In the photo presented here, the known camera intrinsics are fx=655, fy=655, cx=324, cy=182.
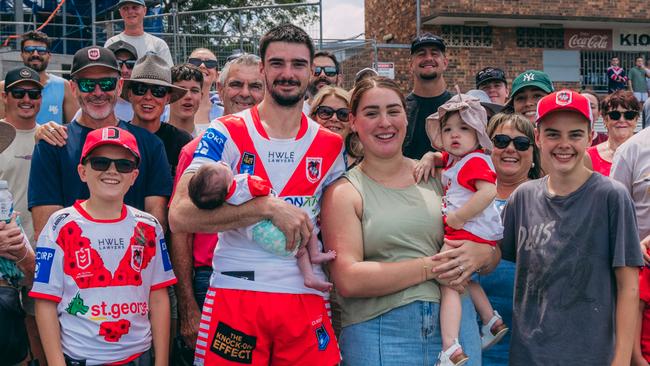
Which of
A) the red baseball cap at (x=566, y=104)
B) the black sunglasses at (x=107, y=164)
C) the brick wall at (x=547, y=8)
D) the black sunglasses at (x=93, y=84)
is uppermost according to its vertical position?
the brick wall at (x=547, y=8)

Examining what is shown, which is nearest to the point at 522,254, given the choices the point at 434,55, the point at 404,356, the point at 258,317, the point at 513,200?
the point at 513,200

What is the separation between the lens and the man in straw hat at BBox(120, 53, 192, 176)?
5062mm

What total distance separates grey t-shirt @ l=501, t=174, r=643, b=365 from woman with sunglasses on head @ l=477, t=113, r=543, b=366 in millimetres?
517

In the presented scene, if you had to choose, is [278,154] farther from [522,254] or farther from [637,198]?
[637,198]

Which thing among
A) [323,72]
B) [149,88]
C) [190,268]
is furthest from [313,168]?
[323,72]

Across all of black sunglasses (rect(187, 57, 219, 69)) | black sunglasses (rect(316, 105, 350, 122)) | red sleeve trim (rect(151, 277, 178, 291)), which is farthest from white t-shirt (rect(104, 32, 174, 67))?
red sleeve trim (rect(151, 277, 178, 291))

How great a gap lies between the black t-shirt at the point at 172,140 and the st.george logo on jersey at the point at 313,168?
1593 mm

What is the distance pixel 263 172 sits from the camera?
3.72 meters

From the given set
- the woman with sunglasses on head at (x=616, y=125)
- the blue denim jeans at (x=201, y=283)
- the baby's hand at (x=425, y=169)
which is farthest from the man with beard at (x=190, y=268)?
the woman with sunglasses on head at (x=616, y=125)

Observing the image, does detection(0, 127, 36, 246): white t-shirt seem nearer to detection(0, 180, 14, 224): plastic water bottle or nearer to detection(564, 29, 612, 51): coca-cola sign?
detection(0, 180, 14, 224): plastic water bottle

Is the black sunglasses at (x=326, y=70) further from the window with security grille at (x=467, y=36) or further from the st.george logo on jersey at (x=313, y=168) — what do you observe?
the window with security grille at (x=467, y=36)

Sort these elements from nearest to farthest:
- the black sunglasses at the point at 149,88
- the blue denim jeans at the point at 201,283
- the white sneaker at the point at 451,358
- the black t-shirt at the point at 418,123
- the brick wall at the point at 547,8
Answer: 1. the white sneaker at the point at 451,358
2. the blue denim jeans at the point at 201,283
3. the black sunglasses at the point at 149,88
4. the black t-shirt at the point at 418,123
5. the brick wall at the point at 547,8

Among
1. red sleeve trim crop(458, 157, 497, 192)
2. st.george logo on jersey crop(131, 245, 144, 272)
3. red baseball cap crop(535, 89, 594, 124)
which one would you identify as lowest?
st.george logo on jersey crop(131, 245, 144, 272)

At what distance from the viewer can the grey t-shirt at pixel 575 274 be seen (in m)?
3.58
